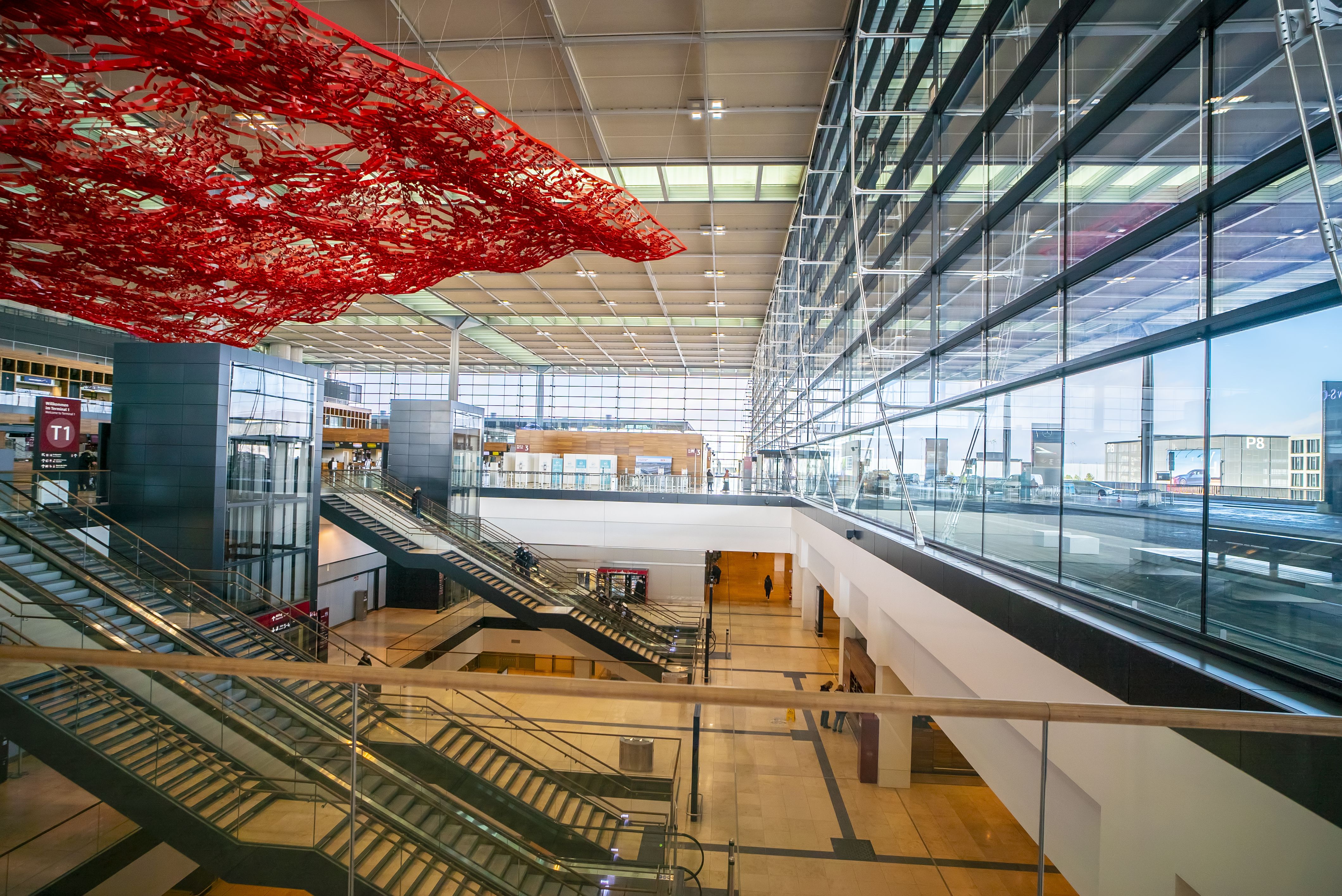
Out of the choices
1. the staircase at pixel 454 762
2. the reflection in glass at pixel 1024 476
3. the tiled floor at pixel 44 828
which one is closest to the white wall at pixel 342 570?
the staircase at pixel 454 762

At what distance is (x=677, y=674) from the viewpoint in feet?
48.5

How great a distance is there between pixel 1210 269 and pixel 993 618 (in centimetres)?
295

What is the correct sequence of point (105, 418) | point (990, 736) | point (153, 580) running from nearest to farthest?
point (990, 736), point (153, 580), point (105, 418)

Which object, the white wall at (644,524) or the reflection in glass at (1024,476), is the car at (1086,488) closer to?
the reflection in glass at (1024,476)

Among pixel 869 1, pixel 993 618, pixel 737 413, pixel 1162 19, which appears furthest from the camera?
pixel 737 413

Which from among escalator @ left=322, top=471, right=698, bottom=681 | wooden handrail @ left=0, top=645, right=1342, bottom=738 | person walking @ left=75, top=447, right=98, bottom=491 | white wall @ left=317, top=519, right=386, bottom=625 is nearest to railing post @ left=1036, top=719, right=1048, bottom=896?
wooden handrail @ left=0, top=645, right=1342, bottom=738

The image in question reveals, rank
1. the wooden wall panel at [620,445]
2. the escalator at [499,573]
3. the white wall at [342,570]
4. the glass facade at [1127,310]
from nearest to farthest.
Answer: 1. the glass facade at [1127,310]
2. the escalator at [499,573]
3. the white wall at [342,570]
4. the wooden wall panel at [620,445]

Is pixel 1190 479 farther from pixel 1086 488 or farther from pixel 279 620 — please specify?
pixel 279 620

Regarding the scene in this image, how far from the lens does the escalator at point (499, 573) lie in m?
17.5

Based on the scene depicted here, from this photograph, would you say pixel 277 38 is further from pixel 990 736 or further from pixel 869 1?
pixel 869 1

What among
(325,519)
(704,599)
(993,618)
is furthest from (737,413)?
(993,618)

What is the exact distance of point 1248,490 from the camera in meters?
3.30

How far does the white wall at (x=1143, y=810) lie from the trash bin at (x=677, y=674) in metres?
10.1

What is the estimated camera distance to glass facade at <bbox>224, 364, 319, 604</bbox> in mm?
14289
